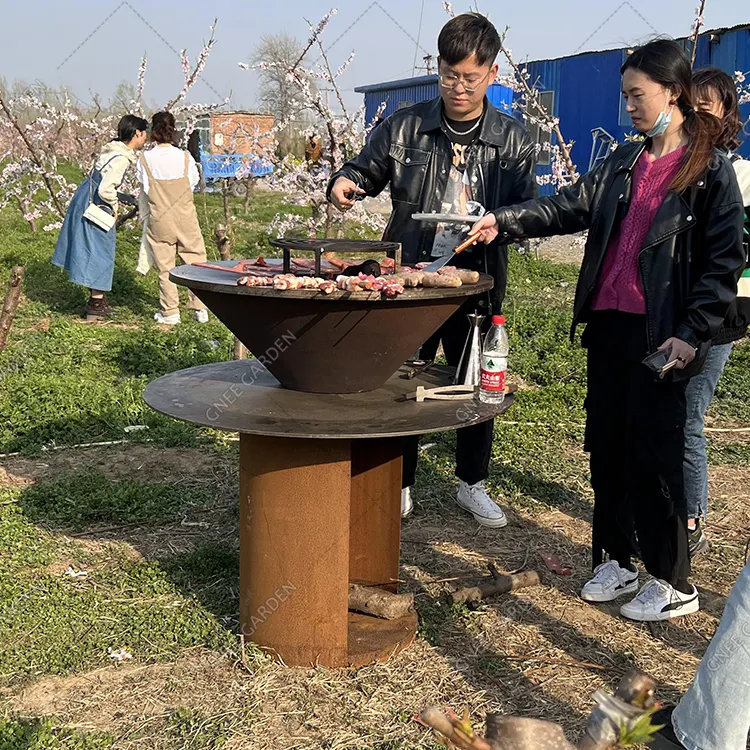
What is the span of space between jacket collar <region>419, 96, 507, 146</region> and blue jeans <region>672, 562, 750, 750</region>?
95.9 inches

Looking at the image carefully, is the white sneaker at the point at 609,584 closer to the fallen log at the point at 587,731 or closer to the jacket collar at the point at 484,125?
the jacket collar at the point at 484,125

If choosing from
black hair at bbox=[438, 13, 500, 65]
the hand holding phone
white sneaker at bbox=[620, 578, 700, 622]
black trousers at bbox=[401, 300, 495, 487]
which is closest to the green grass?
black trousers at bbox=[401, 300, 495, 487]

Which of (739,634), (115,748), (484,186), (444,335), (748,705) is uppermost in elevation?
(484,186)

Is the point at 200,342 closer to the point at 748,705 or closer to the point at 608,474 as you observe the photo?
the point at 608,474

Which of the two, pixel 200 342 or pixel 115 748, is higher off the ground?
pixel 200 342

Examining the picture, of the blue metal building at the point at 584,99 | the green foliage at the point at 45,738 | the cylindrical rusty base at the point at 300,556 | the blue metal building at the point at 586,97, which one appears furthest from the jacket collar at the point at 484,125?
the blue metal building at the point at 586,97

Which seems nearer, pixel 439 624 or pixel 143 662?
pixel 143 662

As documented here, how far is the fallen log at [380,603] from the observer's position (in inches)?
140

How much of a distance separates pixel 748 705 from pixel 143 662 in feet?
6.88

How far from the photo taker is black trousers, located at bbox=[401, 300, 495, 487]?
4427mm

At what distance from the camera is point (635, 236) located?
342cm

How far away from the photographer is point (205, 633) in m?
3.52

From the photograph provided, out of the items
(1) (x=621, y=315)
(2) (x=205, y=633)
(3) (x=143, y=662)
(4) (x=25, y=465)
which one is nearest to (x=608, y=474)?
(1) (x=621, y=315)

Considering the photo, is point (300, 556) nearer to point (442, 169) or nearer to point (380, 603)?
point (380, 603)
